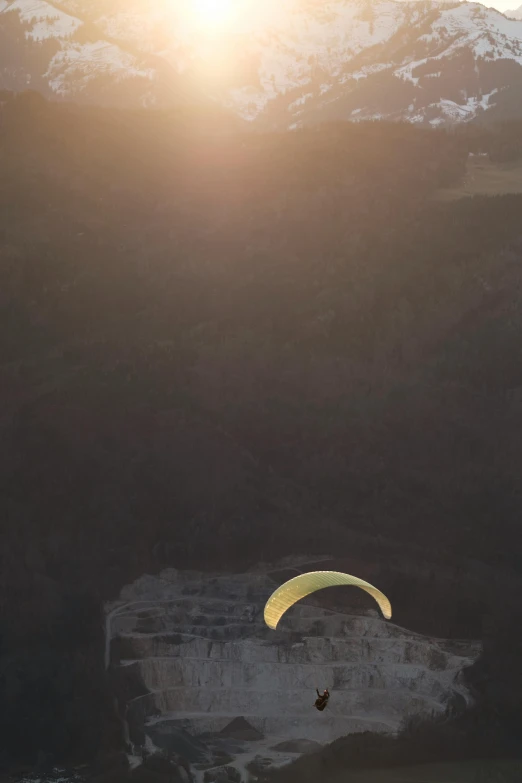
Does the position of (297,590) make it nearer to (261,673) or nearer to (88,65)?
(261,673)

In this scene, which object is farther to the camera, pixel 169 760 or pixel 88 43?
pixel 88 43

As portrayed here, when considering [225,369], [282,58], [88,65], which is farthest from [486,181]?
[88,65]

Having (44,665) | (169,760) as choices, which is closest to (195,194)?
(44,665)

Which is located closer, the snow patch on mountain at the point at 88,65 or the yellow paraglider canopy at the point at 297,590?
the yellow paraglider canopy at the point at 297,590

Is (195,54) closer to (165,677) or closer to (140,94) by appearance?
(140,94)

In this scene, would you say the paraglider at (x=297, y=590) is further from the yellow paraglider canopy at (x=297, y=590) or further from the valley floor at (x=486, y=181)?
the valley floor at (x=486, y=181)

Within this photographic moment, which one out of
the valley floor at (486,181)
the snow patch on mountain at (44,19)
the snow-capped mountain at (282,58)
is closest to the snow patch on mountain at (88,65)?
the snow-capped mountain at (282,58)
